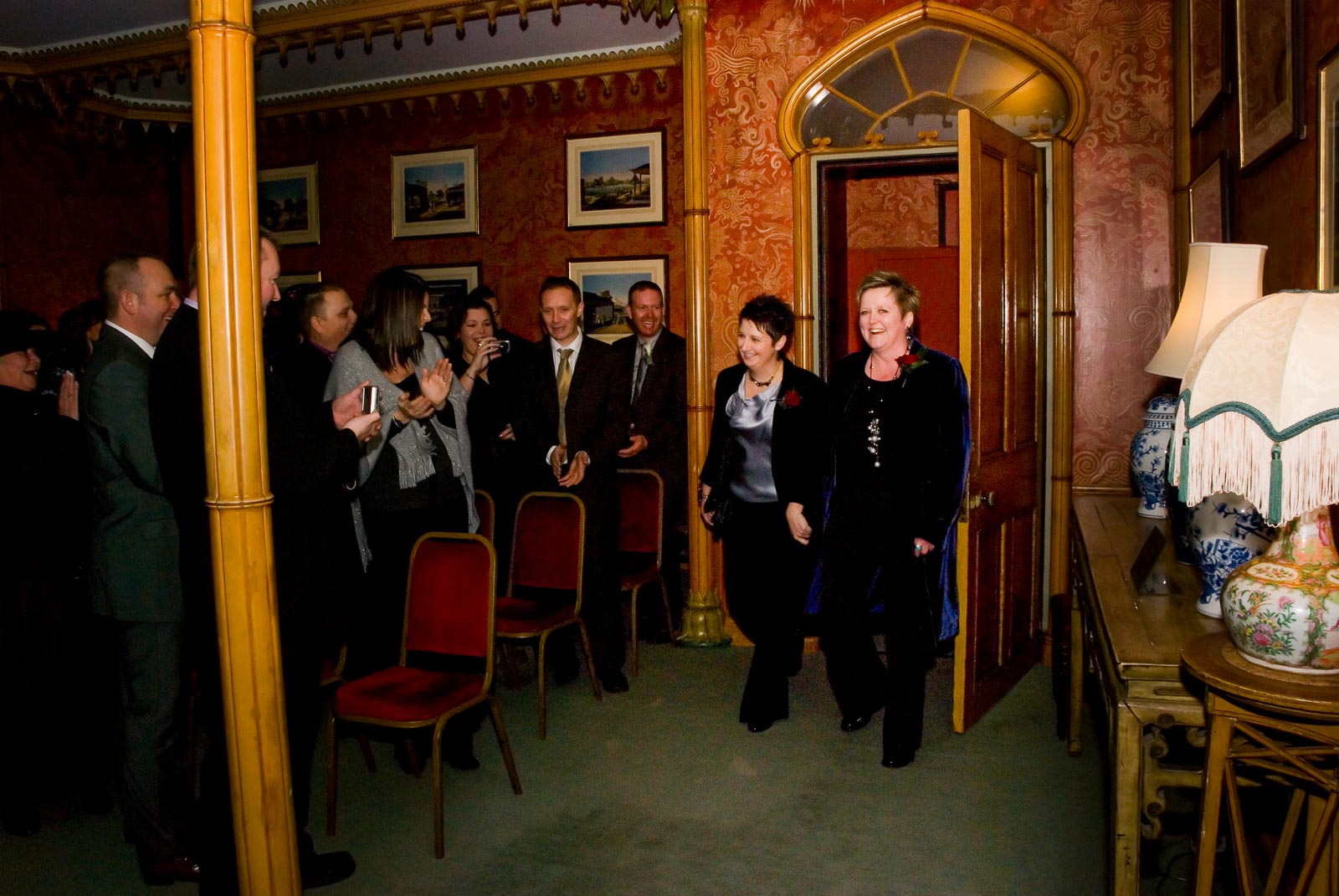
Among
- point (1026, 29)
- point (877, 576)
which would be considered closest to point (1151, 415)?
point (877, 576)

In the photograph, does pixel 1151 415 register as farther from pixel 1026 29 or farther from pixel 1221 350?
pixel 1026 29

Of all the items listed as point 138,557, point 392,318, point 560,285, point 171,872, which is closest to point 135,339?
point 138,557

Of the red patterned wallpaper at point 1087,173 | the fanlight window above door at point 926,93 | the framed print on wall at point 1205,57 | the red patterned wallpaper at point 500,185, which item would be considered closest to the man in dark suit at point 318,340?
the red patterned wallpaper at point 1087,173

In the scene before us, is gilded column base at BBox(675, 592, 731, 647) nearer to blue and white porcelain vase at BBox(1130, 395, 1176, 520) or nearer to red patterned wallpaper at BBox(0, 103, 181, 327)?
Answer: blue and white porcelain vase at BBox(1130, 395, 1176, 520)

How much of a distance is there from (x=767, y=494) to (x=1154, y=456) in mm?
1363

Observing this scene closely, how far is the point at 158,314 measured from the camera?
9.19 ft

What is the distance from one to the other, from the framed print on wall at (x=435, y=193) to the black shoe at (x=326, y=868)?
206 inches

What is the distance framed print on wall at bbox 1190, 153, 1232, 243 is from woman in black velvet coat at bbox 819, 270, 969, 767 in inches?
41.2

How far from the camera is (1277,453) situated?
1.70 meters

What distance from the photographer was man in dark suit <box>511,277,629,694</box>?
4340mm

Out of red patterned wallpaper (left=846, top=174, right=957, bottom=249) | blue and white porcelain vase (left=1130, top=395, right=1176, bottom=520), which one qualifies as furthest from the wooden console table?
red patterned wallpaper (left=846, top=174, right=957, bottom=249)

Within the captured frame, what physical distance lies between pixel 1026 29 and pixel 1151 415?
2119 millimetres

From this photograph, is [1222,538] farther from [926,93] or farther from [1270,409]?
[926,93]

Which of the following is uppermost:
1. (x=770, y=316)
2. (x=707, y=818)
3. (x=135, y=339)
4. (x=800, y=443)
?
(x=770, y=316)
